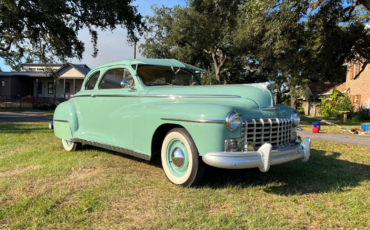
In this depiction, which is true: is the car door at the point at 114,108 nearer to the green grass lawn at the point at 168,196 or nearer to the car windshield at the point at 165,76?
the car windshield at the point at 165,76

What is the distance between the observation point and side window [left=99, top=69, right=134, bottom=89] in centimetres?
457

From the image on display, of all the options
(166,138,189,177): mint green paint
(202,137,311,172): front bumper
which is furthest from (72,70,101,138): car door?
(202,137,311,172): front bumper

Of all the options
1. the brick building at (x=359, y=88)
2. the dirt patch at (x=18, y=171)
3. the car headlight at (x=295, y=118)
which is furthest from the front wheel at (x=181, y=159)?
the brick building at (x=359, y=88)

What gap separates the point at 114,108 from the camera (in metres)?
4.58

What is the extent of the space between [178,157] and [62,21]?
11797mm

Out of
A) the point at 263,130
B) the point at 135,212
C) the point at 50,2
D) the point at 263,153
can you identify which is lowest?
the point at 135,212

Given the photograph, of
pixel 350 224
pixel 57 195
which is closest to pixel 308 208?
pixel 350 224

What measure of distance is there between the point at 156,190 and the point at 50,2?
928 cm

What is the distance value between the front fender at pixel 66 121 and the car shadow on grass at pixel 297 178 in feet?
9.48

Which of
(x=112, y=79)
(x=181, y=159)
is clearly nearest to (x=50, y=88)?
(x=112, y=79)

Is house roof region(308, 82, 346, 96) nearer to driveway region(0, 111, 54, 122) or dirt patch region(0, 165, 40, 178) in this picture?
driveway region(0, 111, 54, 122)

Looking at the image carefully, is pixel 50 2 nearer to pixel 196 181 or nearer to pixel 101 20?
pixel 101 20

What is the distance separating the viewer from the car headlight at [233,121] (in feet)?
10.1

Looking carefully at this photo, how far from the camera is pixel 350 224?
2.59 meters
